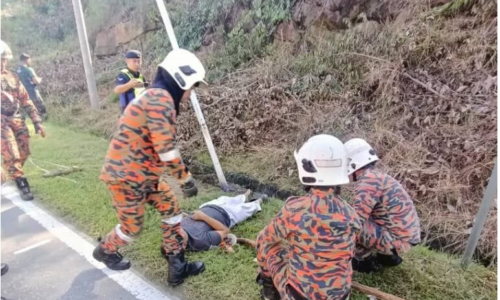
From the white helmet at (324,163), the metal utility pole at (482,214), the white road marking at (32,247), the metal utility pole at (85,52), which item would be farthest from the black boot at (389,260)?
the metal utility pole at (85,52)

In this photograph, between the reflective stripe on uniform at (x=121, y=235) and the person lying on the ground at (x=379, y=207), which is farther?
the reflective stripe on uniform at (x=121, y=235)

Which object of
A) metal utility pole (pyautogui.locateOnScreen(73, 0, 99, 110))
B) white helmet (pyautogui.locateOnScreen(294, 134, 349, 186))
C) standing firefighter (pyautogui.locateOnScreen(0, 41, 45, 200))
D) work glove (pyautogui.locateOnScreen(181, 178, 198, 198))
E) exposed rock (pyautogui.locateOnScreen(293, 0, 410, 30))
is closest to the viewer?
white helmet (pyautogui.locateOnScreen(294, 134, 349, 186))

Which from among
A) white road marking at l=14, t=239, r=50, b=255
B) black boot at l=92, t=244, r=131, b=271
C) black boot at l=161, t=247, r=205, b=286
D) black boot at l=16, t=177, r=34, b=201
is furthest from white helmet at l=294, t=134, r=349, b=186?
black boot at l=16, t=177, r=34, b=201

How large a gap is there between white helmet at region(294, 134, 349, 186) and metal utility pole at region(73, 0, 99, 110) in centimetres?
753

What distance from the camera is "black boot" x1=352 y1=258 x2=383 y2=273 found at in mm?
3102

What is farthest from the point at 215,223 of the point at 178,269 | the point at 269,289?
the point at 269,289

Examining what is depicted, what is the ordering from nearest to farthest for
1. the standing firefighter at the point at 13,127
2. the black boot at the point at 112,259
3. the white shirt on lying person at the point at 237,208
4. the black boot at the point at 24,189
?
1. the black boot at the point at 112,259
2. the white shirt on lying person at the point at 237,208
3. the standing firefighter at the point at 13,127
4. the black boot at the point at 24,189

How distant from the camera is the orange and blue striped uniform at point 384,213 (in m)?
2.74

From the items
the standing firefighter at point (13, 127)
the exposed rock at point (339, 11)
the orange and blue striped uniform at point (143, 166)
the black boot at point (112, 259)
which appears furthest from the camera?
the exposed rock at point (339, 11)

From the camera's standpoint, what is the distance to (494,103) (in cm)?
410

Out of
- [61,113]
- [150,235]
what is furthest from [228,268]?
[61,113]

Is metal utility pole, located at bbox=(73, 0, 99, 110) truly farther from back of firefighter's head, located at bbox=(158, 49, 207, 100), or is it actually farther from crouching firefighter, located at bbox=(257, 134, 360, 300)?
crouching firefighter, located at bbox=(257, 134, 360, 300)

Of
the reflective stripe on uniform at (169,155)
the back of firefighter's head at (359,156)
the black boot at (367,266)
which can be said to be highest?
the reflective stripe on uniform at (169,155)

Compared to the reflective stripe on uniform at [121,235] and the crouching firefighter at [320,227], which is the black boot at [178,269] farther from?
the crouching firefighter at [320,227]
